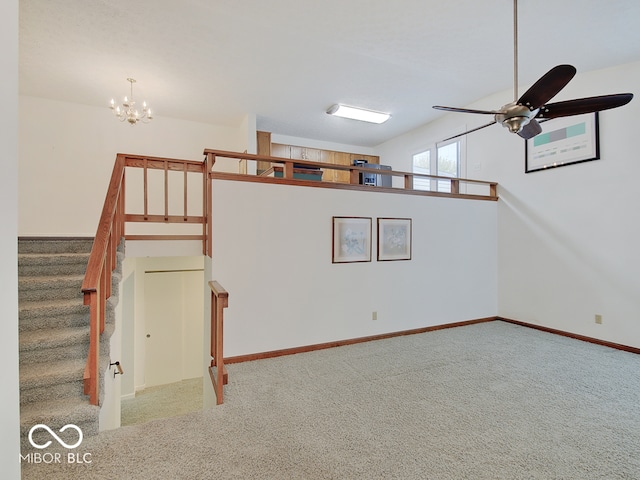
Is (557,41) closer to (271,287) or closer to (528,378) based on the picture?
(528,378)

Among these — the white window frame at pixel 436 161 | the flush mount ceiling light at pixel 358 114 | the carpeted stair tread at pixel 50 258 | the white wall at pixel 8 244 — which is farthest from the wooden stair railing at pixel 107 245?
the white window frame at pixel 436 161

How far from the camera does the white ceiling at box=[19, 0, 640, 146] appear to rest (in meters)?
2.89

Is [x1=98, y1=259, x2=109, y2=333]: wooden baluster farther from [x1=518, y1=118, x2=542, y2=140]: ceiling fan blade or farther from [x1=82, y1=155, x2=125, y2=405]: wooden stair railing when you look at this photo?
[x1=518, y1=118, x2=542, y2=140]: ceiling fan blade

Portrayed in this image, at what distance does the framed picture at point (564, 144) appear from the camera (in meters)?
3.80

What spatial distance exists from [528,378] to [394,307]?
1.67 metres

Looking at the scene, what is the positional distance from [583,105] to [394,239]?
239 cm

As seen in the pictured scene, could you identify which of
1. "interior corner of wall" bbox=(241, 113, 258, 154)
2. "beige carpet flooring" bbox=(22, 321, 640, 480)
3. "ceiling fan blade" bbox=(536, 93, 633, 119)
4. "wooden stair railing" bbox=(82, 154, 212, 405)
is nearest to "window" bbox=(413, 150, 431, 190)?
"interior corner of wall" bbox=(241, 113, 258, 154)

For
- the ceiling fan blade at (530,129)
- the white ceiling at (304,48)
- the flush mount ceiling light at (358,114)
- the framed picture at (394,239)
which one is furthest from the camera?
the flush mount ceiling light at (358,114)

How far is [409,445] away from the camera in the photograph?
1933 millimetres

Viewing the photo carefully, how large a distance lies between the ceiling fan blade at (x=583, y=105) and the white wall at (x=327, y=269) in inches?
80.7

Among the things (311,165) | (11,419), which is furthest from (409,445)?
(311,165)

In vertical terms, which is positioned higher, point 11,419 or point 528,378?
point 11,419

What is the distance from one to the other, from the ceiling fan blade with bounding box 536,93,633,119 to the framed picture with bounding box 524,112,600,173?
1.87m

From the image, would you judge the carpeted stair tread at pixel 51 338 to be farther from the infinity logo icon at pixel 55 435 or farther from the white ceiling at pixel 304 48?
the white ceiling at pixel 304 48
